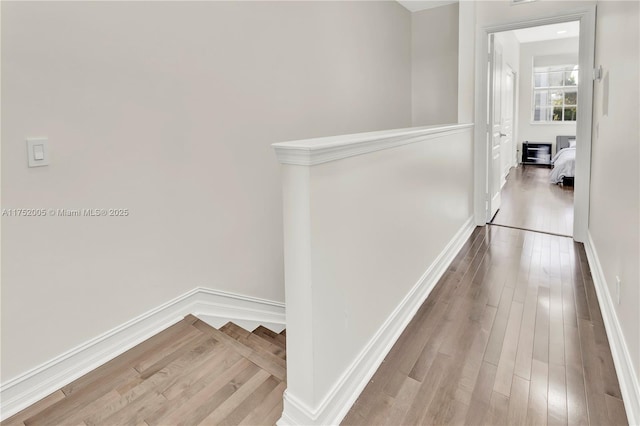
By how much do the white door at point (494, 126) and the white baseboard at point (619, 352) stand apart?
1.73 metres

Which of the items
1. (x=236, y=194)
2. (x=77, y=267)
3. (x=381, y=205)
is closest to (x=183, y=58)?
(x=236, y=194)

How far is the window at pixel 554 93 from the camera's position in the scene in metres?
8.45

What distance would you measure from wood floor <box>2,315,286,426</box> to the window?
891cm

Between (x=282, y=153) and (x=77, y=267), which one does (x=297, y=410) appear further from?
(x=77, y=267)

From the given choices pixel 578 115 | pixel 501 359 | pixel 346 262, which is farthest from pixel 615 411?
pixel 578 115

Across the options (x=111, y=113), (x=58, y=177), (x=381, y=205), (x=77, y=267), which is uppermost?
(x=111, y=113)

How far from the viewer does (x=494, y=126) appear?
14.8 ft

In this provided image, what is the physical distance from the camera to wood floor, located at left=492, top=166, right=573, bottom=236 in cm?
434

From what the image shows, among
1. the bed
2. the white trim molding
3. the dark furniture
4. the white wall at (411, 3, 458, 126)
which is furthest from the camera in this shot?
the dark furniture

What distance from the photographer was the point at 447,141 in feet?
10.4

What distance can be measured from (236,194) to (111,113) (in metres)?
0.90

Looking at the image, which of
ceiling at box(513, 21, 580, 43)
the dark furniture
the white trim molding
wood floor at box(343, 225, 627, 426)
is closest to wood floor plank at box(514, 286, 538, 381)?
wood floor at box(343, 225, 627, 426)

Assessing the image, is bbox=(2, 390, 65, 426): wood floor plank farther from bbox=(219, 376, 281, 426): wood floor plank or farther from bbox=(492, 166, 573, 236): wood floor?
bbox=(492, 166, 573, 236): wood floor

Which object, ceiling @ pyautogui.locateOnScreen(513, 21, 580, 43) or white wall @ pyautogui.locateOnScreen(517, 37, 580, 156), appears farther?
white wall @ pyautogui.locateOnScreen(517, 37, 580, 156)
